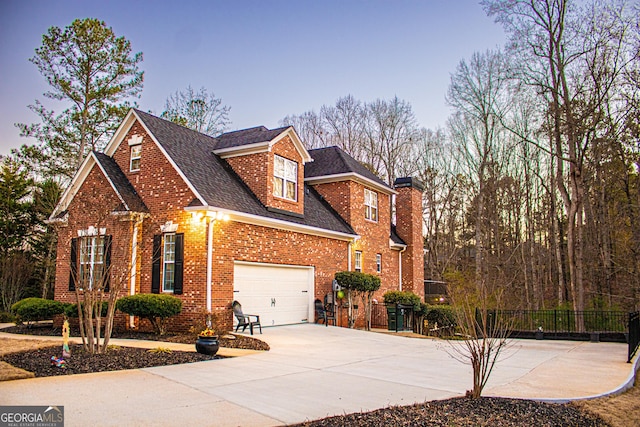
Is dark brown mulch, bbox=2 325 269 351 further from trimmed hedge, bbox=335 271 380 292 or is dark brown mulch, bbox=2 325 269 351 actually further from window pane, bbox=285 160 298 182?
window pane, bbox=285 160 298 182

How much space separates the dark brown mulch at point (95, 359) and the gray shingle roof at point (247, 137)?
28.6 ft

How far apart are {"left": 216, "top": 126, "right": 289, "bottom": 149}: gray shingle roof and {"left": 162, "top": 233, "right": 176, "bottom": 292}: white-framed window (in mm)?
4524

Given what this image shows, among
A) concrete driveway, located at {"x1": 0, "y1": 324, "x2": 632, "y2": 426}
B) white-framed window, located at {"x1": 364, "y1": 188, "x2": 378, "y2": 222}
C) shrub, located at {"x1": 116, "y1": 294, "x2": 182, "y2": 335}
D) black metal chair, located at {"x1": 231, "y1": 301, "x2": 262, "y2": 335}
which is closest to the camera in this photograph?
concrete driveway, located at {"x1": 0, "y1": 324, "x2": 632, "y2": 426}

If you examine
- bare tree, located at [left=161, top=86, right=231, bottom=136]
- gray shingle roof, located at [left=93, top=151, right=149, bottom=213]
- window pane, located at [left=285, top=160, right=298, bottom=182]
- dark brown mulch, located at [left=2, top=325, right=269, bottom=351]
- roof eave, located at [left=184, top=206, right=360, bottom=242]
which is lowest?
dark brown mulch, located at [left=2, top=325, right=269, bottom=351]

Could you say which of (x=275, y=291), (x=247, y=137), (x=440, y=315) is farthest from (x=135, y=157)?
(x=440, y=315)

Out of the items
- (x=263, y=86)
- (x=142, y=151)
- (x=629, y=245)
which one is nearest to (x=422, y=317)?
(x=629, y=245)

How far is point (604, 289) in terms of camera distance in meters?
25.2

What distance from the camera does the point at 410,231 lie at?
24.9m

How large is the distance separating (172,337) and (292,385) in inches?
243

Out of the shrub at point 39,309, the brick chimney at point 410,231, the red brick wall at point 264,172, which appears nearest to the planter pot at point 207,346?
the red brick wall at point 264,172

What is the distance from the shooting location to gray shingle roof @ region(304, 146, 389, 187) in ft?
69.2

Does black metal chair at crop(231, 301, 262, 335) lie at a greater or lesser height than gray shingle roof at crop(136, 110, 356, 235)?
lesser

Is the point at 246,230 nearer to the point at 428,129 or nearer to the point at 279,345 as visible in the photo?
the point at 279,345

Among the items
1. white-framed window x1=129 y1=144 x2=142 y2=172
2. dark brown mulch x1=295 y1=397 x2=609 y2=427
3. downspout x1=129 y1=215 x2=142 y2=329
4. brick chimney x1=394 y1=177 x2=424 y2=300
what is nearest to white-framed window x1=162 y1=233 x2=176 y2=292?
downspout x1=129 y1=215 x2=142 y2=329
